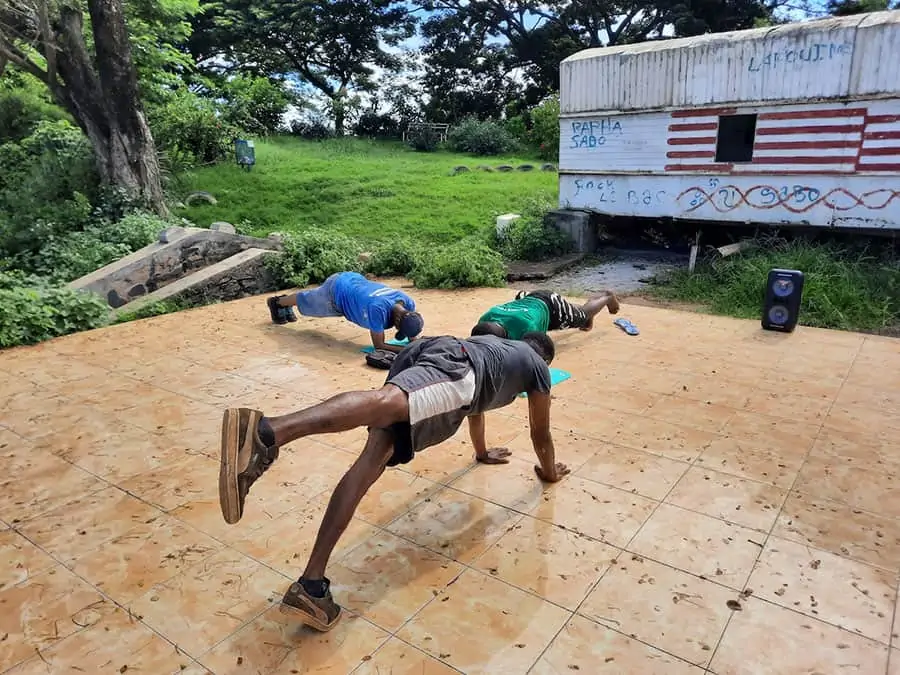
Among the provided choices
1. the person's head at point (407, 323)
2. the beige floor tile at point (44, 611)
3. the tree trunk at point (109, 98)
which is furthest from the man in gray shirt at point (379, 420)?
the tree trunk at point (109, 98)

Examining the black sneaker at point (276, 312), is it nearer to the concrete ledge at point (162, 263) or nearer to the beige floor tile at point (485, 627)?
the concrete ledge at point (162, 263)

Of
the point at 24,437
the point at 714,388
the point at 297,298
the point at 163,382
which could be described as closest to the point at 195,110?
the point at 297,298

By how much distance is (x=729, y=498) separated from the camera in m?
3.39

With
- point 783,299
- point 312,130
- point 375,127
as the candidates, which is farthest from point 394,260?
point 375,127

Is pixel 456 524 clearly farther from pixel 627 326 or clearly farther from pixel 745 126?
pixel 745 126

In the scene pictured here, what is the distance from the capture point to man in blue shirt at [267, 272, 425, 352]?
5.70 meters

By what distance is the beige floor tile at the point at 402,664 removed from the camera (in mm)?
2240

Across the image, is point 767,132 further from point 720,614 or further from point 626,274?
point 720,614

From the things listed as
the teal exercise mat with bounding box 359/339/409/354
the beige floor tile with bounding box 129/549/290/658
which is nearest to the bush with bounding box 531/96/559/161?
the teal exercise mat with bounding box 359/339/409/354

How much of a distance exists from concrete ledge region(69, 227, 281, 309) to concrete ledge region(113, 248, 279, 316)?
0.64 ft

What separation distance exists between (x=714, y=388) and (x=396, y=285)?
534 centimetres

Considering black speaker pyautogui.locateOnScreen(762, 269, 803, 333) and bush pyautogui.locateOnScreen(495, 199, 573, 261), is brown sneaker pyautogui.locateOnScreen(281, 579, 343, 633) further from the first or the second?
bush pyautogui.locateOnScreen(495, 199, 573, 261)

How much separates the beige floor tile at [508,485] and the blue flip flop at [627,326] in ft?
10.8

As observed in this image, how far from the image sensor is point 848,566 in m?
2.81
